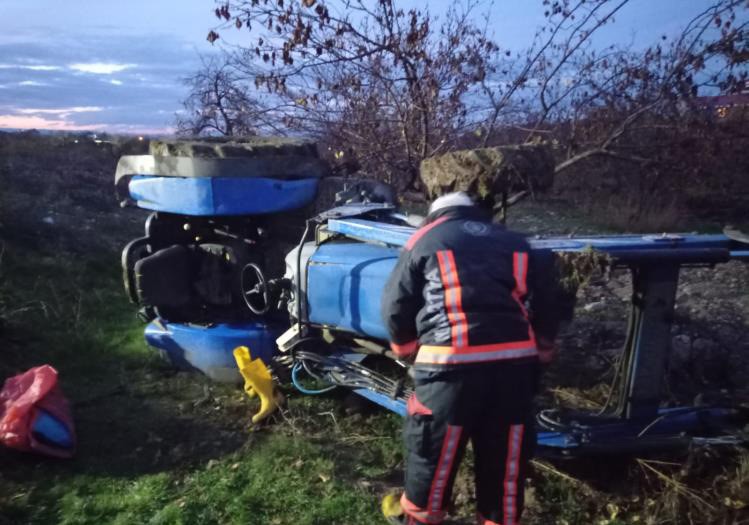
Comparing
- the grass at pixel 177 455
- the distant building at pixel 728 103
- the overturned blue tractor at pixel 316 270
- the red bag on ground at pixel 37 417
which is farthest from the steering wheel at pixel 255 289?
the distant building at pixel 728 103

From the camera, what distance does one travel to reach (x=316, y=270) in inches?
167

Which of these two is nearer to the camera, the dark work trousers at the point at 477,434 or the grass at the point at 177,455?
the dark work trousers at the point at 477,434

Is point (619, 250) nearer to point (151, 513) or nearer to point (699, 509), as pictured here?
point (699, 509)

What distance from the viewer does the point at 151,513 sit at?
352 centimetres

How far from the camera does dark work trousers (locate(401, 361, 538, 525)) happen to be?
278cm

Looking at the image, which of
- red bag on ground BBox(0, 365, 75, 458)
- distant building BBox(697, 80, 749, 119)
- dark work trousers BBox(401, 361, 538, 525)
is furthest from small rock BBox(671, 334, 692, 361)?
red bag on ground BBox(0, 365, 75, 458)

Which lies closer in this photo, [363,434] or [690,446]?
[690,446]

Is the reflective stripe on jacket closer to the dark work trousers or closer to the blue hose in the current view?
the dark work trousers

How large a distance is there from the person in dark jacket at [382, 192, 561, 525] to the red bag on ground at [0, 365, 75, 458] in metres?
2.14

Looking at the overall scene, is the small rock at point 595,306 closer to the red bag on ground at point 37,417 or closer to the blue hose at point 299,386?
the blue hose at point 299,386

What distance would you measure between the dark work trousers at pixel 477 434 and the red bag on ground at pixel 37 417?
2173 millimetres

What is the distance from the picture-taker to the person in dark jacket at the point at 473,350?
277cm

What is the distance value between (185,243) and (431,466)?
334 cm

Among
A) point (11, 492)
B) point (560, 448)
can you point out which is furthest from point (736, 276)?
point (11, 492)
